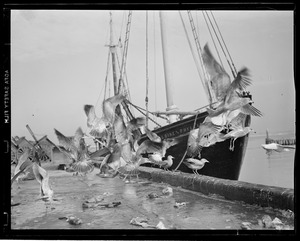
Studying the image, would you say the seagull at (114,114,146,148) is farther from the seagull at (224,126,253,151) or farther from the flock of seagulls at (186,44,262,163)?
the seagull at (224,126,253,151)

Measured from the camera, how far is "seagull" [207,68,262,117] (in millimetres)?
2898

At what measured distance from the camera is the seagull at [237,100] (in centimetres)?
290

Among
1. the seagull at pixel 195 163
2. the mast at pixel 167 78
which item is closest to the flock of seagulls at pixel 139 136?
the seagull at pixel 195 163

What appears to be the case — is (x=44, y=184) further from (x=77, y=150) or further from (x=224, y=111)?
(x=224, y=111)

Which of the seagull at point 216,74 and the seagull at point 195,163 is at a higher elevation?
the seagull at point 216,74

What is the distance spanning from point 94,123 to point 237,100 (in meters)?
0.95

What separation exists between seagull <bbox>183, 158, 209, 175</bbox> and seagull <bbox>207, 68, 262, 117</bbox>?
0.31 metres

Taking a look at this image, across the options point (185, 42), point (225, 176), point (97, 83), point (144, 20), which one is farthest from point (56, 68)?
point (225, 176)

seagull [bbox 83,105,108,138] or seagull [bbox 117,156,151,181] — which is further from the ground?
seagull [bbox 83,105,108,138]

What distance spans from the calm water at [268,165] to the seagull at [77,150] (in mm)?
1042

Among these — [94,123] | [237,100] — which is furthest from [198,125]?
[94,123]

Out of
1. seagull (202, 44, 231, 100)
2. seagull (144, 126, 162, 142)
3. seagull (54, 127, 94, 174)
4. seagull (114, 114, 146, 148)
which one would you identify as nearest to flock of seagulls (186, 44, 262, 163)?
seagull (202, 44, 231, 100)

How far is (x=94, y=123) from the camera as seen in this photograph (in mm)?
2961

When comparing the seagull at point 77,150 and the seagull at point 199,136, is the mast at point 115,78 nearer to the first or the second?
the seagull at point 77,150
